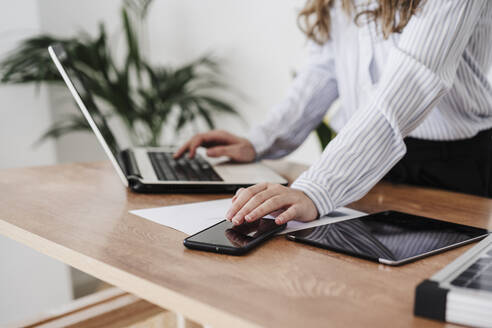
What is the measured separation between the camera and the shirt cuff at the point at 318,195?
2.33 ft

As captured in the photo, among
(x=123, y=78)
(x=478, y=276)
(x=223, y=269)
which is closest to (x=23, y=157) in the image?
(x=123, y=78)

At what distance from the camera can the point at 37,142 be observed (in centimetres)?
225

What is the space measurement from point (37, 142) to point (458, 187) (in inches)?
75.0

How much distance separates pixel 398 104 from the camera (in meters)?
0.77

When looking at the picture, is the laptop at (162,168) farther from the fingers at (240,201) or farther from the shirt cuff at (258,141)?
the fingers at (240,201)

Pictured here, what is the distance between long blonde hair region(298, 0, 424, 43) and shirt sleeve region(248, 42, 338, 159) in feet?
0.19

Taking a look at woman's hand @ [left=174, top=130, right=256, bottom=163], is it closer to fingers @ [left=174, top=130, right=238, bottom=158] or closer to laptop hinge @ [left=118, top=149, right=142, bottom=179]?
fingers @ [left=174, top=130, right=238, bottom=158]

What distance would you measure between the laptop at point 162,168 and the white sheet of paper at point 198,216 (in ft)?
0.32

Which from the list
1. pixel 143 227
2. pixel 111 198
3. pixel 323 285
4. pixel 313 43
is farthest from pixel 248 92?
→ pixel 323 285

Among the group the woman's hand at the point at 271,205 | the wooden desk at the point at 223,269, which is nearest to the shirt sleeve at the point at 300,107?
the wooden desk at the point at 223,269

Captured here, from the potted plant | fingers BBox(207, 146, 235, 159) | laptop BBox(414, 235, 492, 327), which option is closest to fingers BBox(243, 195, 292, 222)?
laptop BBox(414, 235, 492, 327)

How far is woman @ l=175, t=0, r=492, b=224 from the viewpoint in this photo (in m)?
0.74

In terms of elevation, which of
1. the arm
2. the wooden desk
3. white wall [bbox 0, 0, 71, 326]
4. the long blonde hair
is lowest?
white wall [bbox 0, 0, 71, 326]

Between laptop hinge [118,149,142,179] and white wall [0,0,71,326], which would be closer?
laptop hinge [118,149,142,179]
